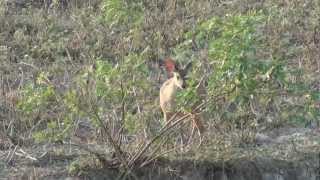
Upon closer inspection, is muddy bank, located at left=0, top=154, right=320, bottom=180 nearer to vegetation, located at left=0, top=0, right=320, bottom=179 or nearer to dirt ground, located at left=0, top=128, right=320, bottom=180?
dirt ground, located at left=0, top=128, right=320, bottom=180

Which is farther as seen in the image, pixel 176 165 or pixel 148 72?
pixel 148 72

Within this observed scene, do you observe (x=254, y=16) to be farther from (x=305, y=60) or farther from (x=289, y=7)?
(x=289, y=7)

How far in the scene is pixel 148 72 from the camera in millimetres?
6695

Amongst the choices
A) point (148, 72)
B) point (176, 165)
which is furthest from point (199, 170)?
point (148, 72)

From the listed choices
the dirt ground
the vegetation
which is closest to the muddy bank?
the dirt ground

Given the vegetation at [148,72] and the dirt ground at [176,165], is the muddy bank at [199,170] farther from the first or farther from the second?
the vegetation at [148,72]

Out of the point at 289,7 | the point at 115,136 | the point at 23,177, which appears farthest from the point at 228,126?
the point at 289,7

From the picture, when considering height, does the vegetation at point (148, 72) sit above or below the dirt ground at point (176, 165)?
above

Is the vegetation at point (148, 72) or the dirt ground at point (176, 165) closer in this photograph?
the vegetation at point (148, 72)

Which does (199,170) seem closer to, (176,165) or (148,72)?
(176,165)

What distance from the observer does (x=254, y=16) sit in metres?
5.97

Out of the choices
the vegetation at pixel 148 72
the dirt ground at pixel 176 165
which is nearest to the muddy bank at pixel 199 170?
the dirt ground at pixel 176 165

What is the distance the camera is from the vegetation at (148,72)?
19.4ft

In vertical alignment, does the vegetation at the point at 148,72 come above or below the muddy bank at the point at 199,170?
above
